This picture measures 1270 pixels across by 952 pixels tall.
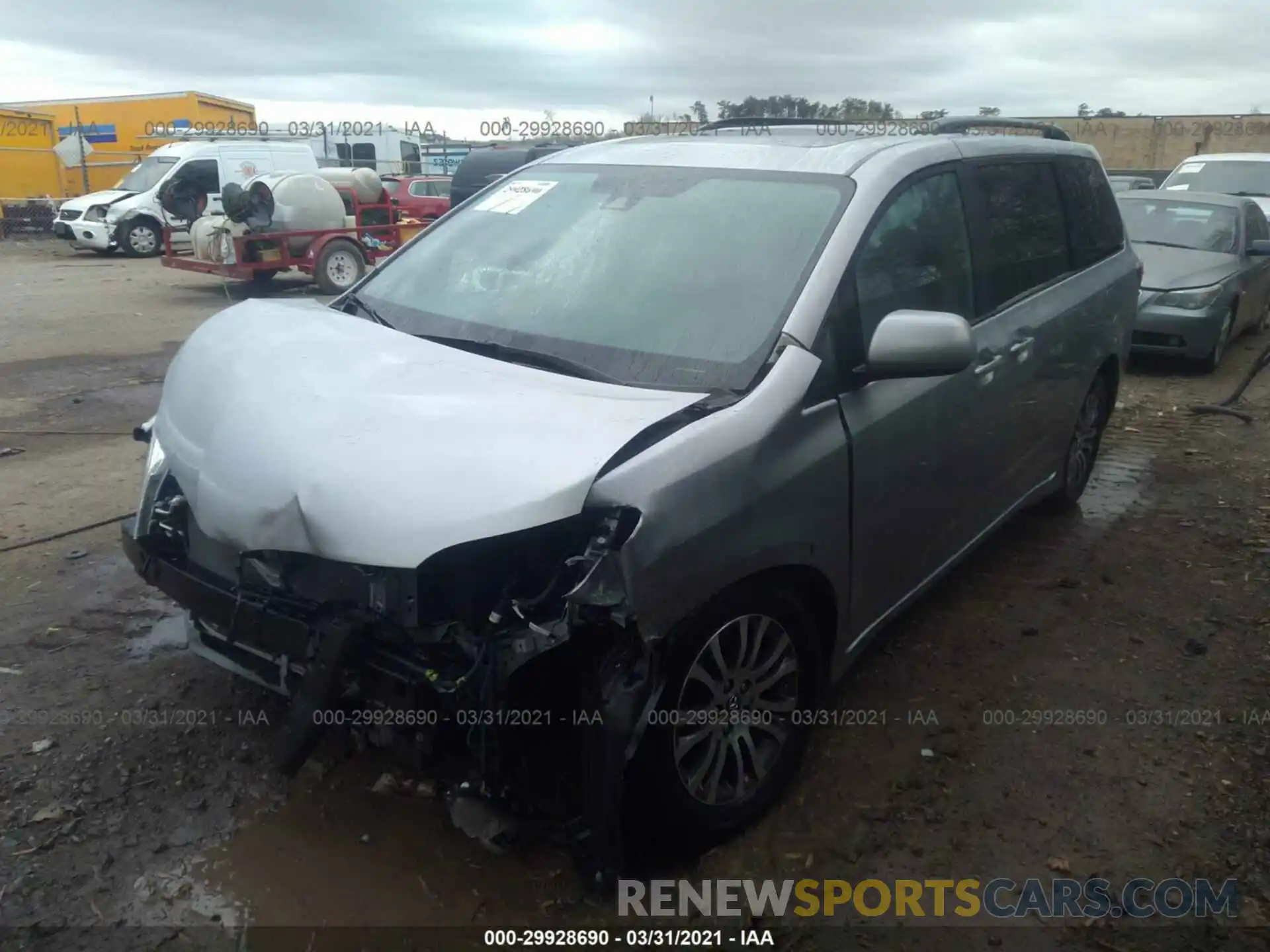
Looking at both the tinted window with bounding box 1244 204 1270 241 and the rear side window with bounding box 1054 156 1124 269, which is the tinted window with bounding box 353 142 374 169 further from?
the rear side window with bounding box 1054 156 1124 269

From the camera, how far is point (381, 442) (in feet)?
7.82

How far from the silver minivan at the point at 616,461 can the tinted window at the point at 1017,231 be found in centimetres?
2

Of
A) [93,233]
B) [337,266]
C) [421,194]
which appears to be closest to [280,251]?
[337,266]

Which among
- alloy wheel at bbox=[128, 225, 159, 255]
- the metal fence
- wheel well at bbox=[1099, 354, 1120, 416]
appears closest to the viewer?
wheel well at bbox=[1099, 354, 1120, 416]

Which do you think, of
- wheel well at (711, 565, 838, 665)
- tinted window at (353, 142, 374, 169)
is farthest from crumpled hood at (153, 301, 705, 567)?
tinted window at (353, 142, 374, 169)

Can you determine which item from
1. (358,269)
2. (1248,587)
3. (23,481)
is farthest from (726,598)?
(358,269)

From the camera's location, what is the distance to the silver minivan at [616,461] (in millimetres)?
2299

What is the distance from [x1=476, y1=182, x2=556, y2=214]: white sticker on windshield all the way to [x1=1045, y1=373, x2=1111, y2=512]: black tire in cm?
288

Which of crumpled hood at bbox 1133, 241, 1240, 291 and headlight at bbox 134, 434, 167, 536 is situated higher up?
crumpled hood at bbox 1133, 241, 1240, 291

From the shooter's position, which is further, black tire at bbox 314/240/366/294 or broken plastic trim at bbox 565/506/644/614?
black tire at bbox 314/240/366/294

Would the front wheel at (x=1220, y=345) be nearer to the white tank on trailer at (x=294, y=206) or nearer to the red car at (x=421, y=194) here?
the white tank on trailer at (x=294, y=206)

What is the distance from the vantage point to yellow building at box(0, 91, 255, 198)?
80.3ft

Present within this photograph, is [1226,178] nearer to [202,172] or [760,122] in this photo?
[760,122]

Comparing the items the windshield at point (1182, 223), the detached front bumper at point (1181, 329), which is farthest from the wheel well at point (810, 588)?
the windshield at point (1182, 223)
